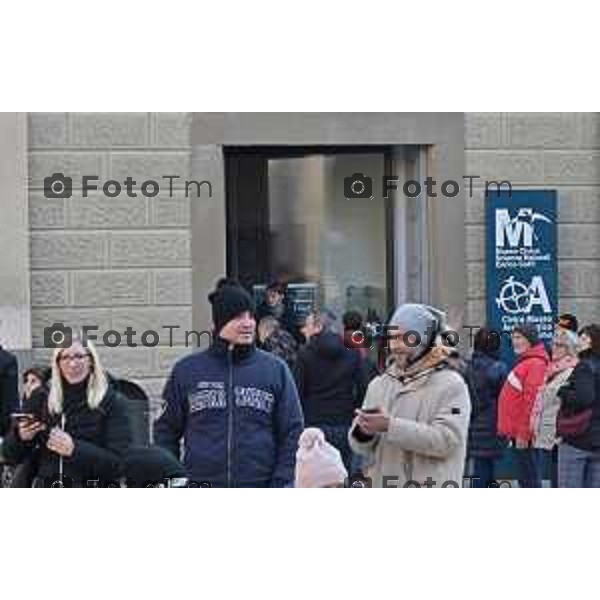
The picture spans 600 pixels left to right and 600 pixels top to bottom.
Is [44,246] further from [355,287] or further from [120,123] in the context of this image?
[355,287]

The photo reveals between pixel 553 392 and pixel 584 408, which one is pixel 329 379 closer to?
pixel 553 392

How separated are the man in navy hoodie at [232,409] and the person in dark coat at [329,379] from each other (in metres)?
0.05

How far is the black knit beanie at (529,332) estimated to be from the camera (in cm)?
562

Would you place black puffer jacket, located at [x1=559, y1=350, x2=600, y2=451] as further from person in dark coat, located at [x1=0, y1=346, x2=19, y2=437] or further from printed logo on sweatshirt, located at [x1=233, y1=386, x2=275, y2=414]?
person in dark coat, located at [x1=0, y1=346, x2=19, y2=437]

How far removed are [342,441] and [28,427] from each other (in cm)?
106

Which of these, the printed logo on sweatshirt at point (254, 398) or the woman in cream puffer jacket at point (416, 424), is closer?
the woman in cream puffer jacket at point (416, 424)

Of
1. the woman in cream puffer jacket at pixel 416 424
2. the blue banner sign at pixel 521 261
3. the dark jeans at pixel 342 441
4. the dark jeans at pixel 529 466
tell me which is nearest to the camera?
the woman in cream puffer jacket at pixel 416 424

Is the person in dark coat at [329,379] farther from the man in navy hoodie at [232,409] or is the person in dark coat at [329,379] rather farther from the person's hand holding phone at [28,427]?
the person's hand holding phone at [28,427]

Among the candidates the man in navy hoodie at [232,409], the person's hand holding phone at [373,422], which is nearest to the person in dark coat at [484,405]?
the person's hand holding phone at [373,422]

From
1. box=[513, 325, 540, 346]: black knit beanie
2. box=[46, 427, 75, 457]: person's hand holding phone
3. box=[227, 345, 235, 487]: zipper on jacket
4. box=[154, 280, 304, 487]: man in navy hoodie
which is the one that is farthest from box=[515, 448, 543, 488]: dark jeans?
box=[46, 427, 75, 457]: person's hand holding phone

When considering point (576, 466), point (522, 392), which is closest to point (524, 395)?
point (522, 392)

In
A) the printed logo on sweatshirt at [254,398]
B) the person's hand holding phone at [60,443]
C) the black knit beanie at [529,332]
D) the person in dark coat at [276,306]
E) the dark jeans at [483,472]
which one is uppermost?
the person in dark coat at [276,306]

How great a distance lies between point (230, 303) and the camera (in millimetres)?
5555

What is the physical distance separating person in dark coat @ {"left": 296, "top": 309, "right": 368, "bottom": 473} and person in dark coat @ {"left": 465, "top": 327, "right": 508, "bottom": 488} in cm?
38
